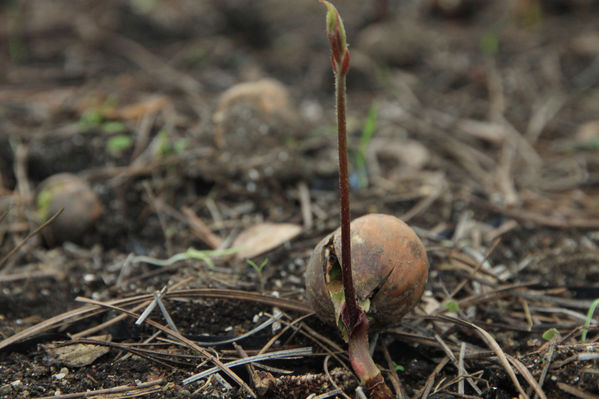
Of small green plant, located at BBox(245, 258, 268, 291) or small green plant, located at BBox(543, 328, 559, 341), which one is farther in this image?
small green plant, located at BBox(245, 258, 268, 291)

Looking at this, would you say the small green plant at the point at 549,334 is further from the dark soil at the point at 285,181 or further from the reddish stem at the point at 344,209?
the reddish stem at the point at 344,209

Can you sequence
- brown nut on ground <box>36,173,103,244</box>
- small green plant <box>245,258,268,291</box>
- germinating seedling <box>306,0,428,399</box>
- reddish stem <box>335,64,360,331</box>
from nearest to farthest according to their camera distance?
reddish stem <box>335,64,360,331</box> → germinating seedling <box>306,0,428,399</box> → small green plant <box>245,258,268,291</box> → brown nut on ground <box>36,173,103,244</box>

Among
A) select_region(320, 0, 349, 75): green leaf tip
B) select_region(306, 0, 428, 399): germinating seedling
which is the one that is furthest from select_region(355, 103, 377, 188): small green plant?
select_region(320, 0, 349, 75): green leaf tip

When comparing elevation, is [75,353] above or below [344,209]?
below

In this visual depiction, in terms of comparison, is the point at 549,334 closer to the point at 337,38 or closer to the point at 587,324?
the point at 587,324

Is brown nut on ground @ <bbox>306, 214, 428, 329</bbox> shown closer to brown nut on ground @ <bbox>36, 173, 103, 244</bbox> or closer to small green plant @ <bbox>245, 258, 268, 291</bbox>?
small green plant @ <bbox>245, 258, 268, 291</bbox>

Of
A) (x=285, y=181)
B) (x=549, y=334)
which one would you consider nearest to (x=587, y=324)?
(x=549, y=334)

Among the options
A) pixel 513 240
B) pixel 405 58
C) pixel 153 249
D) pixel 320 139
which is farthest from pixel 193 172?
pixel 405 58
